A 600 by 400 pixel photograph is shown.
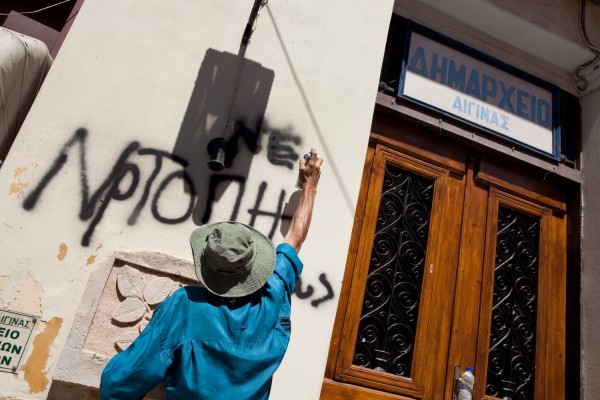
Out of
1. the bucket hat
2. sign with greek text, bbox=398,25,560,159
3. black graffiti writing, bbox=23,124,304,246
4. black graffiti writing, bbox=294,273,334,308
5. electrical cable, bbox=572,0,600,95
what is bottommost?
the bucket hat

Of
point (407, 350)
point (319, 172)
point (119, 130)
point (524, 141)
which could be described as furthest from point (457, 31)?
point (119, 130)

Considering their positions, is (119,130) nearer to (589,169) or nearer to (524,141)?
(524,141)

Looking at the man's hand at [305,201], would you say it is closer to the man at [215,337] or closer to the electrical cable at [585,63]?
the man at [215,337]

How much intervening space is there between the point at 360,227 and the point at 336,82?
1031 mm

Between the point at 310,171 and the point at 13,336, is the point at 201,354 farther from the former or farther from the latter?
the point at 310,171

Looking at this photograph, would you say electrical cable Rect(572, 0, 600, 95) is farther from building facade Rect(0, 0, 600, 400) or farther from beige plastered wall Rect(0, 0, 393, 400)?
beige plastered wall Rect(0, 0, 393, 400)

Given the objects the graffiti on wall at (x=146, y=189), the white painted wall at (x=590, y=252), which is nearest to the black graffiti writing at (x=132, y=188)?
the graffiti on wall at (x=146, y=189)

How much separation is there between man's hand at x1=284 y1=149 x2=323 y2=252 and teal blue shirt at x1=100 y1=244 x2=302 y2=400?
25.4 inches

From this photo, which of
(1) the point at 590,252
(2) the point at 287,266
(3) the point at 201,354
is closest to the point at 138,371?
(3) the point at 201,354

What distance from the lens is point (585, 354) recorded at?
12.4 ft

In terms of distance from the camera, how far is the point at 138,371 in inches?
68.3

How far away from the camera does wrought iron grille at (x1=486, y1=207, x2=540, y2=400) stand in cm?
368

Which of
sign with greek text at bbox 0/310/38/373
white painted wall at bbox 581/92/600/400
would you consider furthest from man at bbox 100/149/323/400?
white painted wall at bbox 581/92/600/400

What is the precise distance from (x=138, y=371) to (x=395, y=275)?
2193 millimetres
